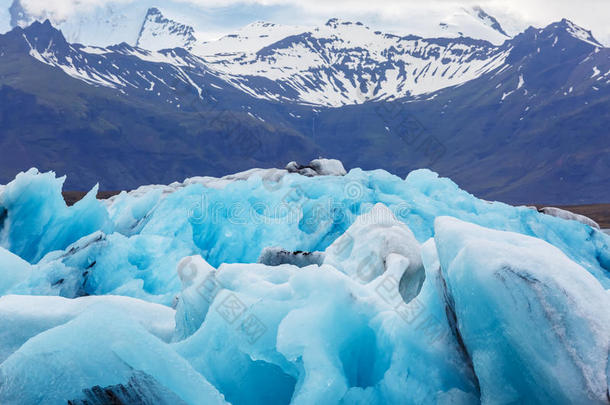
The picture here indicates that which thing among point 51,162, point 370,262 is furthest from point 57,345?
point 51,162

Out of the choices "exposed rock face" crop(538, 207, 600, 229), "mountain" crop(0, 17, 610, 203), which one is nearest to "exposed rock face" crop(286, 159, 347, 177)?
"exposed rock face" crop(538, 207, 600, 229)

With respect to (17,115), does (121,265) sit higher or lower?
lower

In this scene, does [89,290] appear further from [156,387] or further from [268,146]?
[268,146]

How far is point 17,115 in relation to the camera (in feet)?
451

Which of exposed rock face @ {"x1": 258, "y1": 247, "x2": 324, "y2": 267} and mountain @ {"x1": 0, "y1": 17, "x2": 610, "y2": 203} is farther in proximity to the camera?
mountain @ {"x1": 0, "y1": 17, "x2": 610, "y2": 203}

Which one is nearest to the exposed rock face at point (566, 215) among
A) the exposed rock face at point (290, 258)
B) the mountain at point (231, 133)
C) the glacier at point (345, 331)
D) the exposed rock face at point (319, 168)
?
the exposed rock face at point (319, 168)

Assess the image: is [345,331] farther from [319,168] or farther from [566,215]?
[319,168]

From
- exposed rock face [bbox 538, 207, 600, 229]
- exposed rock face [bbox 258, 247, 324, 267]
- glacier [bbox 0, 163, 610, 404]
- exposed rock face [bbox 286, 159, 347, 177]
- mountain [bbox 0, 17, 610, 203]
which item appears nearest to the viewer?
glacier [bbox 0, 163, 610, 404]

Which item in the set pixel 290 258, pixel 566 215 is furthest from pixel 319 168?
pixel 290 258

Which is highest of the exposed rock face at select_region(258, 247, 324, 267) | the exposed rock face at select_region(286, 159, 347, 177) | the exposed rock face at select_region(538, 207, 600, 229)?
the exposed rock face at select_region(286, 159, 347, 177)

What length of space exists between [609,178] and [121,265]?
14480 cm

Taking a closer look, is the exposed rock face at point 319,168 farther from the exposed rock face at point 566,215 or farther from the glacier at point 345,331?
the glacier at point 345,331

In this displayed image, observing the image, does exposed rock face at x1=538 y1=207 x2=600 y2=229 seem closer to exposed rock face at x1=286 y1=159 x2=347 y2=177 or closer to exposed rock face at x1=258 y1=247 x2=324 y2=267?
exposed rock face at x1=286 y1=159 x2=347 y2=177

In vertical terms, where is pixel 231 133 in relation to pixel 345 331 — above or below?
above
